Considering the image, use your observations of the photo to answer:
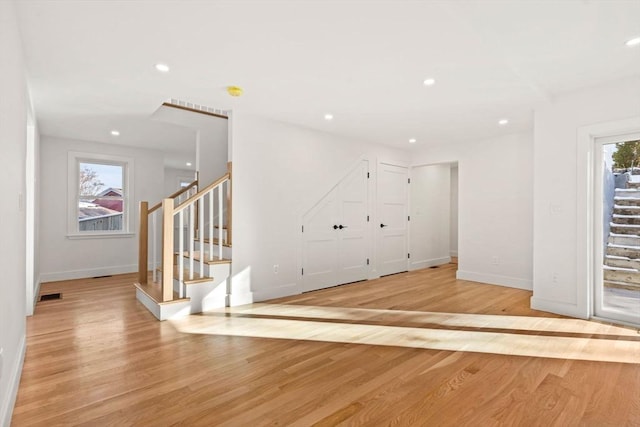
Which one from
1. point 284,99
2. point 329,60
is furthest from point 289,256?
point 329,60

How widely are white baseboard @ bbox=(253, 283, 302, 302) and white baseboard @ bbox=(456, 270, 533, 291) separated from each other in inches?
118

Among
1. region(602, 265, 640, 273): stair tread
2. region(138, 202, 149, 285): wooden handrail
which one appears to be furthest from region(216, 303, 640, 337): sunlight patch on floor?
region(138, 202, 149, 285): wooden handrail

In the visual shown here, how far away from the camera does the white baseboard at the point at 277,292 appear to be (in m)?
4.16

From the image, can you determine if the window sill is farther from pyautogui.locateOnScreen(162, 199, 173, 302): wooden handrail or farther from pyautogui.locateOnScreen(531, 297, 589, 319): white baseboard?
pyautogui.locateOnScreen(531, 297, 589, 319): white baseboard

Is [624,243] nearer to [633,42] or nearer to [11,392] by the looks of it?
[633,42]

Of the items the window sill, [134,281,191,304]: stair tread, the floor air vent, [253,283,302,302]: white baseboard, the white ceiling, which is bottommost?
the floor air vent

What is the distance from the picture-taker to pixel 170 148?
6281 mm

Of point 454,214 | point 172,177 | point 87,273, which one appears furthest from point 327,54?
point 454,214

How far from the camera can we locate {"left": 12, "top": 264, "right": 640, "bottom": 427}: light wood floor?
5.94 ft

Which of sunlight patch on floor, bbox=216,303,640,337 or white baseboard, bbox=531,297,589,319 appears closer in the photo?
sunlight patch on floor, bbox=216,303,640,337

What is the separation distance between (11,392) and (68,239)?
15.3 ft

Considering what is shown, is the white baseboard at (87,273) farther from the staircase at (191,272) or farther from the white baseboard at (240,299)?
the white baseboard at (240,299)

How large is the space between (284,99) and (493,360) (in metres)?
3.22

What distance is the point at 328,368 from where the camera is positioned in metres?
2.33
